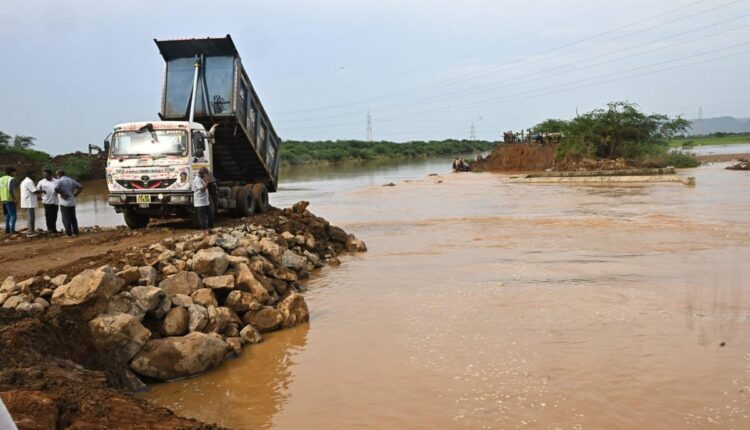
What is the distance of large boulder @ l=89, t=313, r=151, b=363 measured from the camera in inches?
249

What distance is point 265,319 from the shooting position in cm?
823

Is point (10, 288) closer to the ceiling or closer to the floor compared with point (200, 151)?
closer to the floor

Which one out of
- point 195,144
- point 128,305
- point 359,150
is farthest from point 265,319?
point 359,150

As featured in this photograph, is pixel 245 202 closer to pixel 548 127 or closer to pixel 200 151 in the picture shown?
pixel 200 151

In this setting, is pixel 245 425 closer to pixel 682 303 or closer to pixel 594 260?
pixel 682 303

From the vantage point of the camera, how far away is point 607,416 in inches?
212

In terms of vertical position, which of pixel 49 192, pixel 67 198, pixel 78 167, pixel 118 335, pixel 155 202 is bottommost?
pixel 118 335

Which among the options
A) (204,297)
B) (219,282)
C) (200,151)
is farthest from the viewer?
(200,151)

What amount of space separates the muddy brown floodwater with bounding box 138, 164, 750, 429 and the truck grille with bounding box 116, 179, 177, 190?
3.49 m

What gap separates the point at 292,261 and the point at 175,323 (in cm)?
443

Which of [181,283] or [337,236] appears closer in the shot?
[181,283]

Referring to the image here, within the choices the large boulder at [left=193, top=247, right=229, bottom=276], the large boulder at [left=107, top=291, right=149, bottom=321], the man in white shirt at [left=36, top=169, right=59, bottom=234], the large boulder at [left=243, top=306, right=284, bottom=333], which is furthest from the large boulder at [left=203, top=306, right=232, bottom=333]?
the man in white shirt at [left=36, top=169, right=59, bottom=234]

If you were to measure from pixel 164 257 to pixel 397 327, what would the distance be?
3.39 meters

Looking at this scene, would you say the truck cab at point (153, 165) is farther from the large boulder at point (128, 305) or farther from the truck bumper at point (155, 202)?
the large boulder at point (128, 305)
